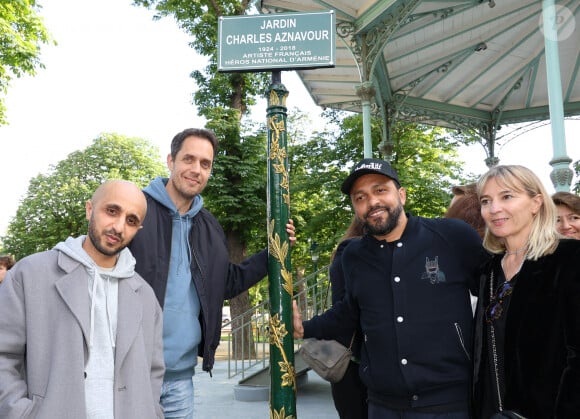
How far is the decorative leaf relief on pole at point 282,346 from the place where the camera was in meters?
2.79

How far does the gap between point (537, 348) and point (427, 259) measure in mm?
784

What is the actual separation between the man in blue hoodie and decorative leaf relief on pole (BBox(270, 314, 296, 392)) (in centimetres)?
36

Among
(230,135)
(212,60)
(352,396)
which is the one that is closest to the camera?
(352,396)

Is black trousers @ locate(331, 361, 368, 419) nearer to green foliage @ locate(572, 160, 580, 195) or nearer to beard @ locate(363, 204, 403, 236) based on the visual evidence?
beard @ locate(363, 204, 403, 236)

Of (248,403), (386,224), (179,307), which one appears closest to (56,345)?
(179,307)

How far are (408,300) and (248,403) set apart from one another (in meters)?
6.40

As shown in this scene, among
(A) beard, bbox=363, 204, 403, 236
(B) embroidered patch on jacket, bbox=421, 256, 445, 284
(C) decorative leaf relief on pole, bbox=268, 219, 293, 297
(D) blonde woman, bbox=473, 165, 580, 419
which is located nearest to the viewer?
(D) blonde woman, bbox=473, 165, 580, 419

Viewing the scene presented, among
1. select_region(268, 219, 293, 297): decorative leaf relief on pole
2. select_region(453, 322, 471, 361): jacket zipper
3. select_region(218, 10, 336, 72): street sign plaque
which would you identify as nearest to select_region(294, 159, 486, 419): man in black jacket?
select_region(453, 322, 471, 361): jacket zipper

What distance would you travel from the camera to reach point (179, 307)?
2.80 meters

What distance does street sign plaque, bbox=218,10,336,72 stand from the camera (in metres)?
2.90

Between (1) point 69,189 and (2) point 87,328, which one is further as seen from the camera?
(1) point 69,189

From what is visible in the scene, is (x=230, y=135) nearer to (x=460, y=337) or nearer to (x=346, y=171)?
(x=346, y=171)

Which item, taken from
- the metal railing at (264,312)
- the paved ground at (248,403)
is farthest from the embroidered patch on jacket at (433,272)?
the paved ground at (248,403)

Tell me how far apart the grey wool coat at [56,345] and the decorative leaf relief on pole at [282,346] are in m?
0.76
